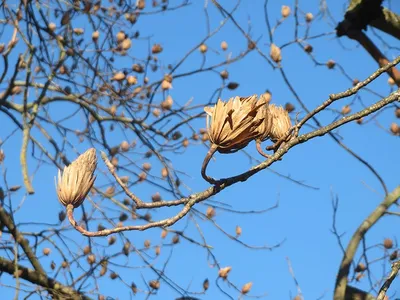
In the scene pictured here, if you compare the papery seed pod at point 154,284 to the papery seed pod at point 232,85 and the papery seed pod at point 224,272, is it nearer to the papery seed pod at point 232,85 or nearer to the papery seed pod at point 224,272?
the papery seed pod at point 224,272

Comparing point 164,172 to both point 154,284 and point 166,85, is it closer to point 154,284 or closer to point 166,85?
point 166,85

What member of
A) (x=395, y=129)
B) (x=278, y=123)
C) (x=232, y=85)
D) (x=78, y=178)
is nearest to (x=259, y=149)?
(x=278, y=123)

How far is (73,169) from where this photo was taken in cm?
85

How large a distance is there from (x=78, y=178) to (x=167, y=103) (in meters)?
2.66

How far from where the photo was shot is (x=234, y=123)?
79 centimetres

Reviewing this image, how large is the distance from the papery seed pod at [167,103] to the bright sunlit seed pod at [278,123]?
2611mm

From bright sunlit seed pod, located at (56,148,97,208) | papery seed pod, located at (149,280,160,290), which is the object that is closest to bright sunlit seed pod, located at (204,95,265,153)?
bright sunlit seed pod, located at (56,148,97,208)

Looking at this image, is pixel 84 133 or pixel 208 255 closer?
pixel 208 255

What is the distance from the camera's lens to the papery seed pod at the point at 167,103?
3.50 metres

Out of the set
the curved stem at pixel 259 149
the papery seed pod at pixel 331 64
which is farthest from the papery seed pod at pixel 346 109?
the curved stem at pixel 259 149

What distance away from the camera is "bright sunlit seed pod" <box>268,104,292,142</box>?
2.92ft

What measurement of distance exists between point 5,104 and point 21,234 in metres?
0.63

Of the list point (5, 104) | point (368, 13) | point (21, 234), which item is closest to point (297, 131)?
point (368, 13)

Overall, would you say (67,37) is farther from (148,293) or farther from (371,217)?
(371,217)
